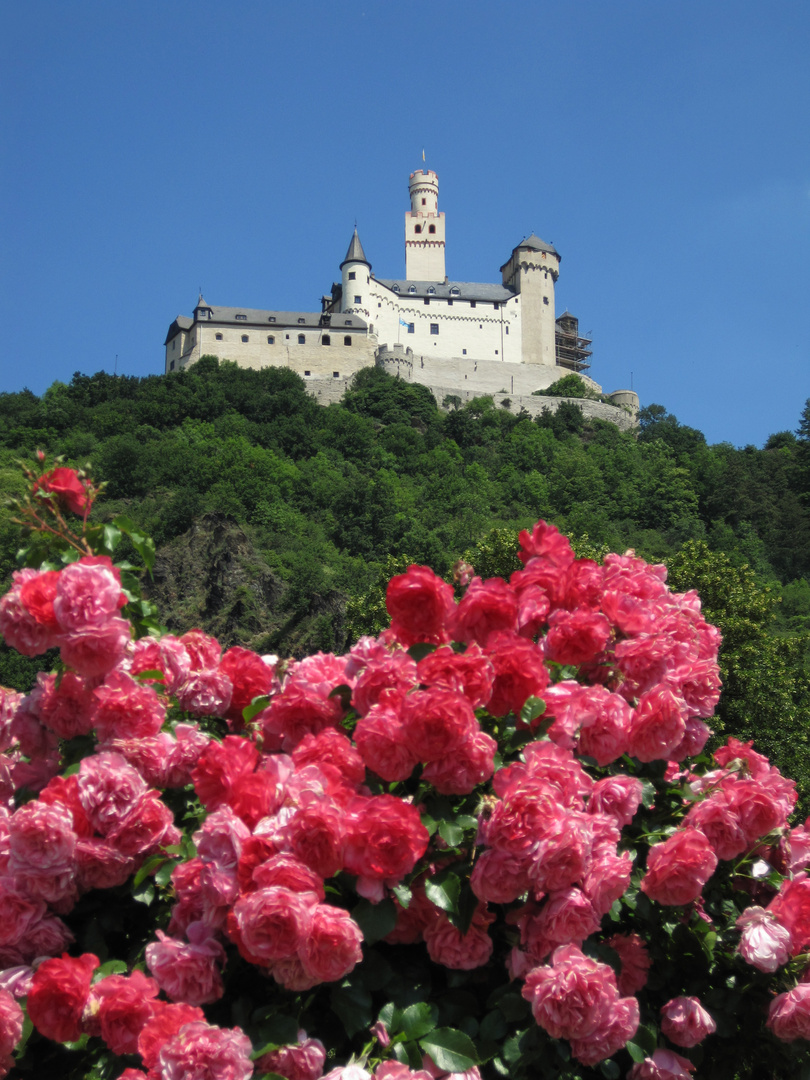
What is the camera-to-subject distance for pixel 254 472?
2562 inches

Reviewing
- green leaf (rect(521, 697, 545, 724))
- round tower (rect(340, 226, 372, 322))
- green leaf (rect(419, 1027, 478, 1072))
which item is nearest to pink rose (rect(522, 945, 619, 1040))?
green leaf (rect(419, 1027, 478, 1072))

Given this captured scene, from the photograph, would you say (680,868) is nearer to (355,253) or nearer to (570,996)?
(570,996)

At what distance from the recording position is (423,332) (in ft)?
292

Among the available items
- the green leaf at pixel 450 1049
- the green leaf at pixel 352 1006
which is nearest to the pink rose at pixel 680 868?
the green leaf at pixel 450 1049

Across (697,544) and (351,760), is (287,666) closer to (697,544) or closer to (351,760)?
(351,760)

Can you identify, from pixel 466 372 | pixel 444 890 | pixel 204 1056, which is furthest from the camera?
pixel 466 372

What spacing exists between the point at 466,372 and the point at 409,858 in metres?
84.4

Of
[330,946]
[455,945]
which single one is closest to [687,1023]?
[455,945]

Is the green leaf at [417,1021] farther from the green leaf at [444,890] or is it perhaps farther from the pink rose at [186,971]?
the pink rose at [186,971]

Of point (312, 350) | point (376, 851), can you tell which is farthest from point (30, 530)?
point (312, 350)

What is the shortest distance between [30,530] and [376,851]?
2.45m

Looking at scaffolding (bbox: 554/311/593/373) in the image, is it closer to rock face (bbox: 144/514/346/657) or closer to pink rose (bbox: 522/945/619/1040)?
rock face (bbox: 144/514/346/657)

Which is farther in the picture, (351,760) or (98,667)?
(98,667)

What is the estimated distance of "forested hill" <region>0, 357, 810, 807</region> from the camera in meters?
47.5
